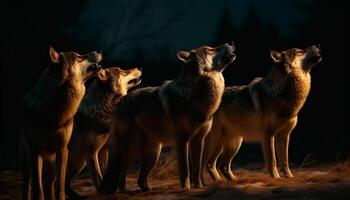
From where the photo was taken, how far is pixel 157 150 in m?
8.38

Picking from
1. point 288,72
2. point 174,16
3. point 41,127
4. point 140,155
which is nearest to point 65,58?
point 41,127

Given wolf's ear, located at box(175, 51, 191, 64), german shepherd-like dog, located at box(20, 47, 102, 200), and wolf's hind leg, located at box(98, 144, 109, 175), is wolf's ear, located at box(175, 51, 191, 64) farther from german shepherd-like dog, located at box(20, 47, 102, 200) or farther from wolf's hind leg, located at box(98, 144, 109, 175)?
wolf's hind leg, located at box(98, 144, 109, 175)

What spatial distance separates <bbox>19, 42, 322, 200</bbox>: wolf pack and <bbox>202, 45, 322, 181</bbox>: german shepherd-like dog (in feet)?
0.05

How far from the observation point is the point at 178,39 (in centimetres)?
1833

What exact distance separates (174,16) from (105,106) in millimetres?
10671

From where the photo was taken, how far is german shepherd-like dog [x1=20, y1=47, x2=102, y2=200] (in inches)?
269

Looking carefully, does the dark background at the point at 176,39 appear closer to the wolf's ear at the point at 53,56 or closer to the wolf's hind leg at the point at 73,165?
the wolf's hind leg at the point at 73,165

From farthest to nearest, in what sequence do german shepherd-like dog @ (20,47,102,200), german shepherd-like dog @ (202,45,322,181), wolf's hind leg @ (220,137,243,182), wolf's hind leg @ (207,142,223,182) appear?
wolf's hind leg @ (220,137,243,182) → wolf's hind leg @ (207,142,223,182) → german shepherd-like dog @ (202,45,322,181) → german shepherd-like dog @ (20,47,102,200)

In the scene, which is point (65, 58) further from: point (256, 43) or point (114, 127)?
point (256, 43)

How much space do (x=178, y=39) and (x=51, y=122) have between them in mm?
11778

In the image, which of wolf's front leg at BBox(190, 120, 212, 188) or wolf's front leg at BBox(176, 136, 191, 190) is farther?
wolf's front leg at BBox(190, 120, 212, 188)

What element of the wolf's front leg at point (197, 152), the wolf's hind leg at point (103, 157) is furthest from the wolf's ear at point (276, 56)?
the wolf's hind leg at point (103, 157)

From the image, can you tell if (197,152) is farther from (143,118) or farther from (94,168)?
(94,168)

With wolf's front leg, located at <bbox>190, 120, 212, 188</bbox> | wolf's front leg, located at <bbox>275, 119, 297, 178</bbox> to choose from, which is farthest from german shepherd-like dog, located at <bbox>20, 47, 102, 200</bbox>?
wolf's front leg, located at <bbox>275, 119, 297, 178</bbox>
